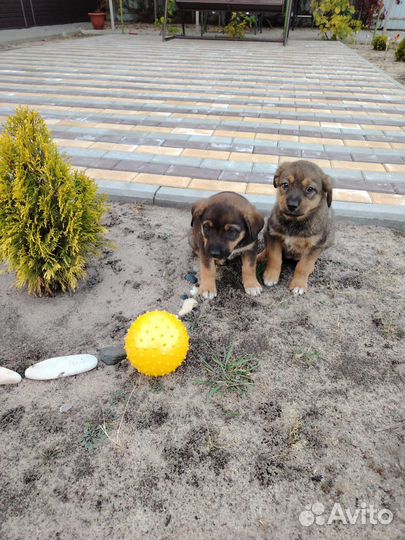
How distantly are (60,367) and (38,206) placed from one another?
3.61 feet

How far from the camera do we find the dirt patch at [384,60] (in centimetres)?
1136

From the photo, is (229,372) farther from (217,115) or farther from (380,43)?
(380,43)

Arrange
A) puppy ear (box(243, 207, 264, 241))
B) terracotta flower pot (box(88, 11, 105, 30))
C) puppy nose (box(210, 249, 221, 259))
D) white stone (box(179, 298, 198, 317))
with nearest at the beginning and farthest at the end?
puppy nose (box(210, 249, 221, 259)) → puppy ear (box(243, 207, 264, 241)) → white stone (box(179, 298, 198, 317)) → terracotta flower pot (box(88, 11, 105, 30))

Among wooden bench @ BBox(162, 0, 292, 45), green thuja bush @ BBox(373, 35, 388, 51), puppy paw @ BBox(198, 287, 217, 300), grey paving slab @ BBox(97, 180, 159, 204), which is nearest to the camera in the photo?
puppy paw @ BBox(198, 287, 217, 300)

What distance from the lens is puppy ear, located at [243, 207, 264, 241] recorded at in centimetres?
297

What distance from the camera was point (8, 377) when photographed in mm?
2537

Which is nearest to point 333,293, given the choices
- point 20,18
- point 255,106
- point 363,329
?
point 363,329

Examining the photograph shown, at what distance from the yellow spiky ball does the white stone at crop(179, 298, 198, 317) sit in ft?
1.86

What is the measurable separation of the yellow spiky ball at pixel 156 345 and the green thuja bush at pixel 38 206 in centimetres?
82

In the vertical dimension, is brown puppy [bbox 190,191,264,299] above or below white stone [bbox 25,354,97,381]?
above

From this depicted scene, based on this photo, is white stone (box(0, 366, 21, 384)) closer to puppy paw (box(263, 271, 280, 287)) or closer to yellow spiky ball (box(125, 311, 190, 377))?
yellow spiky ball (box(125, 311, 190, 377))

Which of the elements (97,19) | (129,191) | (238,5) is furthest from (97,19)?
(129,191)

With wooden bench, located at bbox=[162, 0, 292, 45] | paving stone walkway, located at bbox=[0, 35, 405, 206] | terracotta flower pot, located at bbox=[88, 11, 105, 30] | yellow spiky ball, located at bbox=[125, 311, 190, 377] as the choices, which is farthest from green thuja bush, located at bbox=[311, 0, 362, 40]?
yellow spiky ball, located at bbox=[125, 311, 190, 377]

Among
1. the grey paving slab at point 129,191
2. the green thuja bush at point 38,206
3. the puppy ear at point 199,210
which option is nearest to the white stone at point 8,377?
the green thuja bush at point 38,206
